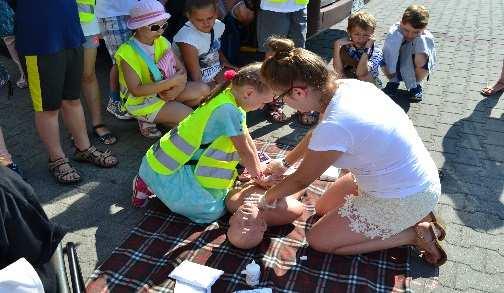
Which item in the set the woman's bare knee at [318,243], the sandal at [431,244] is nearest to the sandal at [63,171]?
the woman's bare knee at [318,243]

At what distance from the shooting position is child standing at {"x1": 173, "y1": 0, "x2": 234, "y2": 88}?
12.7 feet

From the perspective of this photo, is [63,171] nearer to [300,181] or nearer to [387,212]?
[300,181]

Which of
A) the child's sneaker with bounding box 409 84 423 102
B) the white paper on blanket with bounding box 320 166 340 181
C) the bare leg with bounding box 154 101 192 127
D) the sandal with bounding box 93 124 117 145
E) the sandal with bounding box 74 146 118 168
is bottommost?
the child's sneaker with bounding box 409 84 423 102

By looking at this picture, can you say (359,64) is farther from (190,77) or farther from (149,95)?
(149,95)

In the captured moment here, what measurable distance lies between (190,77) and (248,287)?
2141 millimetres

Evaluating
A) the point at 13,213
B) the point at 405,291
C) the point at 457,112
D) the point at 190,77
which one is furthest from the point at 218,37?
the point at 13,213

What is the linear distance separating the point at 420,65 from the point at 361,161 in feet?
8.46

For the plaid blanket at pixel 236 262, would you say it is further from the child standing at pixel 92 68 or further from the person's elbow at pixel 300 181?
the child standing at pixel 92 68

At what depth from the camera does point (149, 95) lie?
3717mm

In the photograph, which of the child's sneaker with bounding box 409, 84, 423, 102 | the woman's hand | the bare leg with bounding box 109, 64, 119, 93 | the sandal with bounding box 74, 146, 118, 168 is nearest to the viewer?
the woman's hand

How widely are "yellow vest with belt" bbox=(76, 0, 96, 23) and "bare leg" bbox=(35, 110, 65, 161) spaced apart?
0.67 metres

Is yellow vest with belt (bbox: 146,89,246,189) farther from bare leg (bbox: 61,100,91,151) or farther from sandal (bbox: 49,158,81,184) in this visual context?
bare leg (bbox: 61,100,91,151)

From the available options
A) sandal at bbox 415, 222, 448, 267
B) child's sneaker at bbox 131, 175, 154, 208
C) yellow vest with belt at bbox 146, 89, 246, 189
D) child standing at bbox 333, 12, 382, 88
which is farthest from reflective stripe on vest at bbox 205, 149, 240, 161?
child standing at bbox 333, 12, 382, 88

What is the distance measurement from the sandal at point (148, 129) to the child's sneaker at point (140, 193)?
0.94 metres
